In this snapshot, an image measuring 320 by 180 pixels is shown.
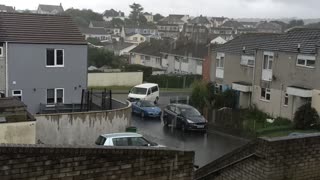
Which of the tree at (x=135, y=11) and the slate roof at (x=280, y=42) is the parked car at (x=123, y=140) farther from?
the tree at (x=135, y=11)

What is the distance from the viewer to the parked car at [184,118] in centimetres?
2980

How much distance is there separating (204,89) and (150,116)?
4854 mm

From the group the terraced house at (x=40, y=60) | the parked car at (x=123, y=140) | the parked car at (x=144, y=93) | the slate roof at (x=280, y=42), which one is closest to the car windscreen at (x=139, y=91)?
the parked car at (x=144, y=93)

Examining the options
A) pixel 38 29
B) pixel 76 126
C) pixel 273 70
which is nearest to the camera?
pixel 76 126

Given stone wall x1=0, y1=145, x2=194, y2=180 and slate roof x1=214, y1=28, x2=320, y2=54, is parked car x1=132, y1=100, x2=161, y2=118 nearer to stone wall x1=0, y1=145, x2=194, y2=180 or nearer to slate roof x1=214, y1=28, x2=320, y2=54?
slate roof x1=214, y1=28, x2=320, y2=54

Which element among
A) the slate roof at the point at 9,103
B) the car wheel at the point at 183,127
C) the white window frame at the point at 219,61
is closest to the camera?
the slate roof at the point at 9,103

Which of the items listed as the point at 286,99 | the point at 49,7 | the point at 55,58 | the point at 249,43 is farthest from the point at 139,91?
the point at 49,7

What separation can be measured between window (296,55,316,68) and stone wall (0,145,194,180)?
24693 millimetres

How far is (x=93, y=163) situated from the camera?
6090 mm

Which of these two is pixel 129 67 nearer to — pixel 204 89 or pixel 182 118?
pixel 204 89

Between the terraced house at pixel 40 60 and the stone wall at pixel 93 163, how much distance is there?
81.3 ft

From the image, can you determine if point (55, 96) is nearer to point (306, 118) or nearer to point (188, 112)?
point (188, 112)

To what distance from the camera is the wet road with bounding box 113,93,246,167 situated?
24516 mm

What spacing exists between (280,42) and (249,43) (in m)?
4.05
